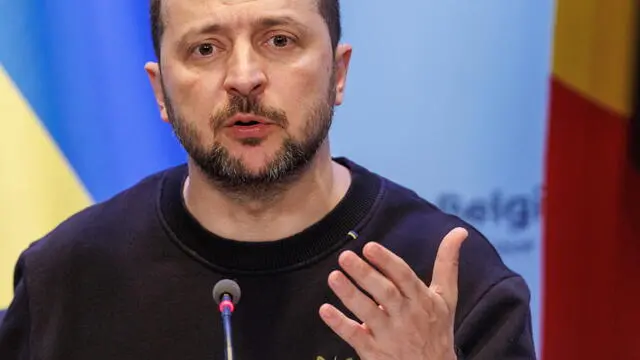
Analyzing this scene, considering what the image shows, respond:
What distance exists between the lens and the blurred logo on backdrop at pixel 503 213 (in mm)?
2262

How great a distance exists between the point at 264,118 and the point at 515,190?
42.8 inches

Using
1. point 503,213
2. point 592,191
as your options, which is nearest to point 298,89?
point 503,213

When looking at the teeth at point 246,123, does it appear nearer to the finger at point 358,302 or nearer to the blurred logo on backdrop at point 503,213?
the finger at point 358,302

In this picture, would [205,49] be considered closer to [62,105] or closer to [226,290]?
[226,290]

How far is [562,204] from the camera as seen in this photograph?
2324 mm

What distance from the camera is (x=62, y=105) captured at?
2.01 m

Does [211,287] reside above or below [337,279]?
below

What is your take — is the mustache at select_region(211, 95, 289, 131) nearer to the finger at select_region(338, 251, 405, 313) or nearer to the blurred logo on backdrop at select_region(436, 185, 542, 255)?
the finger at select_region(338, 251, 405, 313)

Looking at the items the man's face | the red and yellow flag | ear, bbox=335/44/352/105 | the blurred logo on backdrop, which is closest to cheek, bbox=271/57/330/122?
the man's face

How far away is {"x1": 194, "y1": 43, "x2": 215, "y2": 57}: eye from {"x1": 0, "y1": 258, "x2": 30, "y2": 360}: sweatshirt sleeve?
54 cm

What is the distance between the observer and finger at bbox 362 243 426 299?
3.50 ft

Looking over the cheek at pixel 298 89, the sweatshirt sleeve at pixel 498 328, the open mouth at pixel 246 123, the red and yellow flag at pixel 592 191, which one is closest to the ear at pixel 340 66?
the cheek at pixel 298 89

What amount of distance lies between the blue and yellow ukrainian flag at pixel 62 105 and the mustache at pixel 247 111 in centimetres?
70

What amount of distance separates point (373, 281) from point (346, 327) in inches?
2.9
